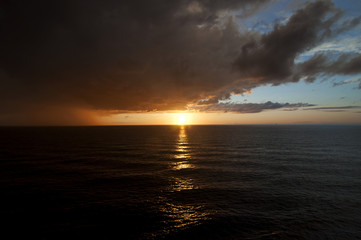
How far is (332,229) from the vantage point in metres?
18.1

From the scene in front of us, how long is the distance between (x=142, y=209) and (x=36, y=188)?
59.7ft

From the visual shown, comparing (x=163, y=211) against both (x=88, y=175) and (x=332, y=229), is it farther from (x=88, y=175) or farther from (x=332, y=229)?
(x=88, y=175)

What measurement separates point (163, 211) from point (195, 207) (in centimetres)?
386

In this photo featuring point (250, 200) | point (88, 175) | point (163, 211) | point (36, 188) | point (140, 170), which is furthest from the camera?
point (140, 170)

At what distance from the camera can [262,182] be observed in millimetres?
32094

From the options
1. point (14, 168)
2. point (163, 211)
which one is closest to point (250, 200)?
point (163, 211)

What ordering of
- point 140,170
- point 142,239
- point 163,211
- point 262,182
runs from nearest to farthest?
point 142,239
point 163,211
point 262,182
point 140,170

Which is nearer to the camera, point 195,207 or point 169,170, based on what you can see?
point 195,207

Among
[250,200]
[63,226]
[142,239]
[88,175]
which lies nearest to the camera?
[142,239]

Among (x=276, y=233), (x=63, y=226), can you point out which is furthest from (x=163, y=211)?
(x=276, y=233)

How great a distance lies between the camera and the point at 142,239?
1614 cm

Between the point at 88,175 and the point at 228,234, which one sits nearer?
the point at 228,234

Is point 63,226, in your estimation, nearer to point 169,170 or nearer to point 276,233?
point 276,233

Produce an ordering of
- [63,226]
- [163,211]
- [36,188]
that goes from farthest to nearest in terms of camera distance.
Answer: [36,188] < [163,211] < [63,226]
